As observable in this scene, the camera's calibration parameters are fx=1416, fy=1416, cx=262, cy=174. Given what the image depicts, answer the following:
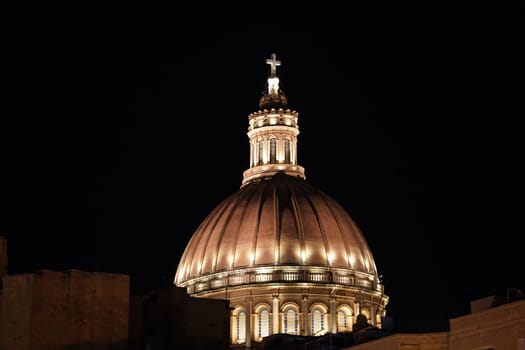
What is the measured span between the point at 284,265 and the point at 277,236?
7.49 feet

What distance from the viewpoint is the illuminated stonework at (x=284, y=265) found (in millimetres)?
101500

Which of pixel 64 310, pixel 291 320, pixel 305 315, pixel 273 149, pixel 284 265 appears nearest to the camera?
pixel 64 310

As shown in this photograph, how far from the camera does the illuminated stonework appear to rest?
102 metres

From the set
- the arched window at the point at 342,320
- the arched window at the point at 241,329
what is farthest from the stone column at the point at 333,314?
the arched window at the point at 241,329

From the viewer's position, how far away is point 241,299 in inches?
4018

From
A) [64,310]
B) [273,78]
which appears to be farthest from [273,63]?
[64,310]

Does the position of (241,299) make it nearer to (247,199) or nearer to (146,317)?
(247,199)

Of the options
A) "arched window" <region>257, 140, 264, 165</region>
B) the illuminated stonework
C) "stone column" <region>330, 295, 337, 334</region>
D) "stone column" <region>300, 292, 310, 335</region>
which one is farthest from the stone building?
"arched window" <region>257, 140, 264, 165</region>

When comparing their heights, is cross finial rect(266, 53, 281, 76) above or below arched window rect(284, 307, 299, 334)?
above

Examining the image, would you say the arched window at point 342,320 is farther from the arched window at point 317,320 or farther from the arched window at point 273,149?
the arched window at point 273,149

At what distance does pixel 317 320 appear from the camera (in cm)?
10169

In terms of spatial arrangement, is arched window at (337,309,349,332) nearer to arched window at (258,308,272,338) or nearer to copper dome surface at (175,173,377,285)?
copper dome surface at (175,173,377,285)

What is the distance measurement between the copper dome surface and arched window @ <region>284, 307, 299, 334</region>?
11.1 ft

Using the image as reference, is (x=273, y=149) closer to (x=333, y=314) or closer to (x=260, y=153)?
(x=260, y=153)
